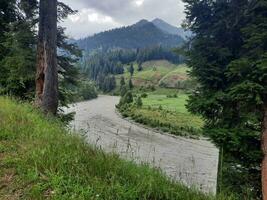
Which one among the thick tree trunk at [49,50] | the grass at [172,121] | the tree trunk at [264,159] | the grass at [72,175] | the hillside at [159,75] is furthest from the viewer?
the hillside at [159,75]

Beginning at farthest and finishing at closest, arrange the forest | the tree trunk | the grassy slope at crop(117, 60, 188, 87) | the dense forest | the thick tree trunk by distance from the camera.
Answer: the dense forest
the grassy slope at crop(117, 60, 188, 87)
the thick tree trunk
the tree trunk
the forest

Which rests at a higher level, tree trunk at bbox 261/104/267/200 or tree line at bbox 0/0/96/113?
tree line at bbox 0/0/96/113

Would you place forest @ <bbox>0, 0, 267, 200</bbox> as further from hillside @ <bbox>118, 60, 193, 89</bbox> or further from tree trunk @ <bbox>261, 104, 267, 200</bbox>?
hillside @ <bbox>118, 60, 193, 89</bbox>

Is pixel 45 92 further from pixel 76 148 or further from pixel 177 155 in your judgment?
pixel 177 155

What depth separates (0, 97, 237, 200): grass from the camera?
398cm

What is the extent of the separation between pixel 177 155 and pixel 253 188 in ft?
84.1

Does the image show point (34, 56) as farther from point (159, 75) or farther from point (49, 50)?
point (159, 75)

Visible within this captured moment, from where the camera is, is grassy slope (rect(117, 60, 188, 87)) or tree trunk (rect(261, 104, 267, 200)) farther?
grassy slope (rect(117, 60, 188, 87))

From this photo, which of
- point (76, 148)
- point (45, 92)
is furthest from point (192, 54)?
point (76, 148)

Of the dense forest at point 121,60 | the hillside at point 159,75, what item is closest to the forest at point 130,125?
the hillside at point 159,75

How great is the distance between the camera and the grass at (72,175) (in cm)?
398

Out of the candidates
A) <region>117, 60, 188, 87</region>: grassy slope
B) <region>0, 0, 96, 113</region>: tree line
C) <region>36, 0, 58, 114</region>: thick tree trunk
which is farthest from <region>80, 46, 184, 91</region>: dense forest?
<region>36, 0, 58, 114</region>: thick tree trunk

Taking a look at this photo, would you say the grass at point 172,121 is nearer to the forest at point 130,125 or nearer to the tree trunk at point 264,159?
the forest at point 130,125

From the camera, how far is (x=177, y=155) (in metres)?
35.1
